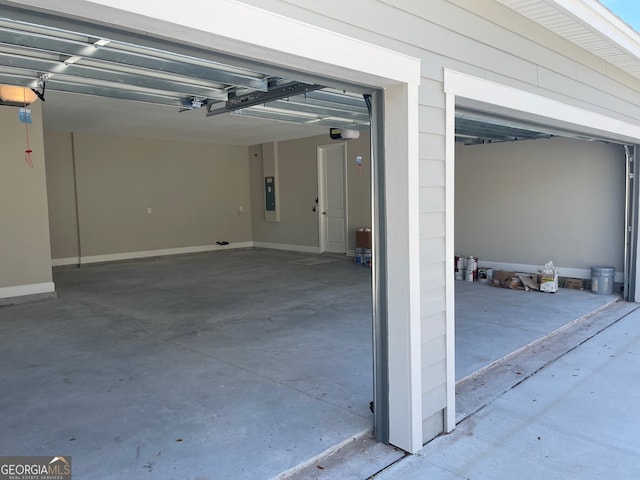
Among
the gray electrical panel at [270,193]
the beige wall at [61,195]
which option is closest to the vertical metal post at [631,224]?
the gray electrical panel at [270,193]

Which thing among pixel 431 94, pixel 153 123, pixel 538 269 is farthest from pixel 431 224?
pixel 153 123

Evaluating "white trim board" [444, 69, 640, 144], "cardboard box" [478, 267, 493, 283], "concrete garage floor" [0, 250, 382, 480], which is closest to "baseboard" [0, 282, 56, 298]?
"concrete garage floor" [0, 250, 382, 480]

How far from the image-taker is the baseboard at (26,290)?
229 inches

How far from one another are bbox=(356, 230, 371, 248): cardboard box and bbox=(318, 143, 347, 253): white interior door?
78cm

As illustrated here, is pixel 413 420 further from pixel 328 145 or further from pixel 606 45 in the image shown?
pixel 328 145

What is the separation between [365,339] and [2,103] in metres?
4.60

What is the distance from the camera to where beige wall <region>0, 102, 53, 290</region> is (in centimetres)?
577

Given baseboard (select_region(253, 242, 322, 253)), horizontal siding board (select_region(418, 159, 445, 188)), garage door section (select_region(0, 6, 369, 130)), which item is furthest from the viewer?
baseboard (select_region(253, 242, 322, 253))

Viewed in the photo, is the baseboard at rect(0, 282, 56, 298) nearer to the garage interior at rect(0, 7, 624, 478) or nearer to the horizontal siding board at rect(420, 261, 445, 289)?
the garage interior at rect(0, 7, 624, 478)

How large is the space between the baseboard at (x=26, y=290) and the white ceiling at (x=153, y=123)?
7.79ft

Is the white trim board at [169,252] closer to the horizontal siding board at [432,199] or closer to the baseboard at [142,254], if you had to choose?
the baseboard at [142,254]

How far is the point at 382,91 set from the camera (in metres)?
2.35

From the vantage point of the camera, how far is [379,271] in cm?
243

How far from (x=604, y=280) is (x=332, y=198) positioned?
5382 millimetres
